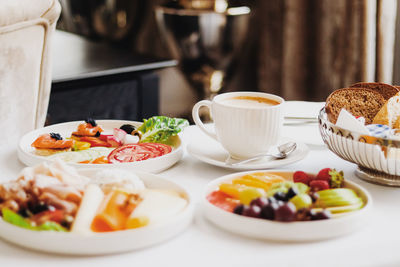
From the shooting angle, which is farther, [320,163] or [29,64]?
[29,64]

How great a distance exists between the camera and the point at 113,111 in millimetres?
2639

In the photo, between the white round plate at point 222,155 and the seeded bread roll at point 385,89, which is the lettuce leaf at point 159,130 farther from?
the seeded bread roll at point 385,89

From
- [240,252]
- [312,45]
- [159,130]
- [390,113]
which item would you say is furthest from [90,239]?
[312,45]

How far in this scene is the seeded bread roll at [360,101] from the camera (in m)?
1.20

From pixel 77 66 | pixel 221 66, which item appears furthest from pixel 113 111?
pixel 221 66

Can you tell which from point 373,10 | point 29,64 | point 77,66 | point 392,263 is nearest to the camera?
point 392,263

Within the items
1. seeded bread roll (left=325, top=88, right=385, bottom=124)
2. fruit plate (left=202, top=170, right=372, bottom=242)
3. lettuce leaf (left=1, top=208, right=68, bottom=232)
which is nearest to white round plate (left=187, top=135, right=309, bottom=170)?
seeded bread roll (left=325, top=88, right=385, bottom=124)

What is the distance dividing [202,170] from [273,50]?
8.45 feet

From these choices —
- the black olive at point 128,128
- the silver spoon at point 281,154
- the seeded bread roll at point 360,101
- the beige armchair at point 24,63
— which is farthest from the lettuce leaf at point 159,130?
the beige armchair at point 24,63

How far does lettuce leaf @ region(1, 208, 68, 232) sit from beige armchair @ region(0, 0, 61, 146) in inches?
36.4

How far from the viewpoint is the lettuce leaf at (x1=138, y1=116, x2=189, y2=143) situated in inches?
49.6

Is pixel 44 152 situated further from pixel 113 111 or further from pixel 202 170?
pixel 113 111

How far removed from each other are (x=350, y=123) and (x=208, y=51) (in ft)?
7.81

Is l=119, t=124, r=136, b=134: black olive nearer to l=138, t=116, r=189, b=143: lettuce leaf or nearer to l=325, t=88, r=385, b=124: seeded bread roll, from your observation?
l=138, t=116, r=189, b=143: lettuce leaf
